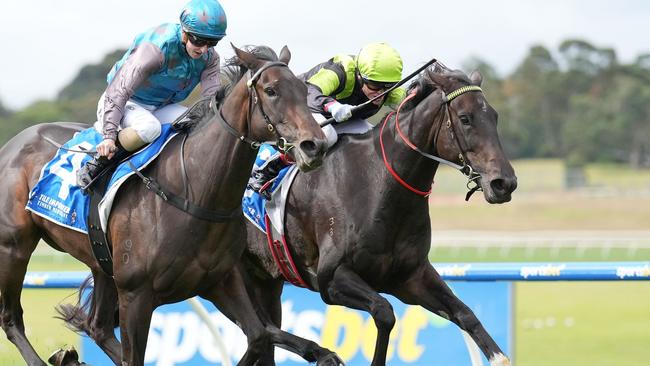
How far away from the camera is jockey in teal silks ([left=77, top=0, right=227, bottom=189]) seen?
482 cm

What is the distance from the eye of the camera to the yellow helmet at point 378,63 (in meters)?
5.71

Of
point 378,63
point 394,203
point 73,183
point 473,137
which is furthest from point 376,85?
point 73,183

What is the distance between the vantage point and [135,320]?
4785 millimetres

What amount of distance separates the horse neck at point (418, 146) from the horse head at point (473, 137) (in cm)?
6

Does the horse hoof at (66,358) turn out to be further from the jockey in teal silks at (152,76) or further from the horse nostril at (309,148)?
the horse nostril at (309,148)

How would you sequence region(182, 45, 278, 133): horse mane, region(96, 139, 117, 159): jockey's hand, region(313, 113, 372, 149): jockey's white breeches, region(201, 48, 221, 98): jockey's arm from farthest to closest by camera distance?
region(313, 113, 372, 149): jockey's white breeches → region(201, 48, 221, 98): jockey's arm → region(96, 139, 117, 159): jockey's hand → region(182, 45, 278, 133): horse mane

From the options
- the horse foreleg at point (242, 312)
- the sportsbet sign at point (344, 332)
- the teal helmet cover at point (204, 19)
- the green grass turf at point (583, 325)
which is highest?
the teal helmet cover at point (204, 19)

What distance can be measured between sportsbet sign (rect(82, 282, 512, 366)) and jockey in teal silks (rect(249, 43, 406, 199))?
166cm

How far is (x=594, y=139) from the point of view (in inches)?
2515

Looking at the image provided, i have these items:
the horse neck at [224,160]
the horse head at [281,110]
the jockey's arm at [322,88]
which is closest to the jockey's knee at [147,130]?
the horse neck at [224,160]

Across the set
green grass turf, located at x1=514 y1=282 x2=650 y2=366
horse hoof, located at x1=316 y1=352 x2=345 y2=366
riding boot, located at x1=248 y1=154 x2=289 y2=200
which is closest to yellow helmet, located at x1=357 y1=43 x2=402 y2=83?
riding boot, located at x1=248 y1=154 x2=289 y2=200

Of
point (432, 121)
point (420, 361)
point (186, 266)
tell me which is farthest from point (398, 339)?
point (186, 266)

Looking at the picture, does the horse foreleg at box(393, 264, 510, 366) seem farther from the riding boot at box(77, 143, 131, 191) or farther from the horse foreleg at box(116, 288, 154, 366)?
the riding boot at box(77, 143, 131, 191)

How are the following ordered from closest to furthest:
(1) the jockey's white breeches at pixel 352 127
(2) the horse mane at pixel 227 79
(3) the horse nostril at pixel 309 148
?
(3) the horse nostril at pixel 309 148
(2) the horse mane at pixel 227 79
(1) the jockey's white breeches at pixel 352 127
